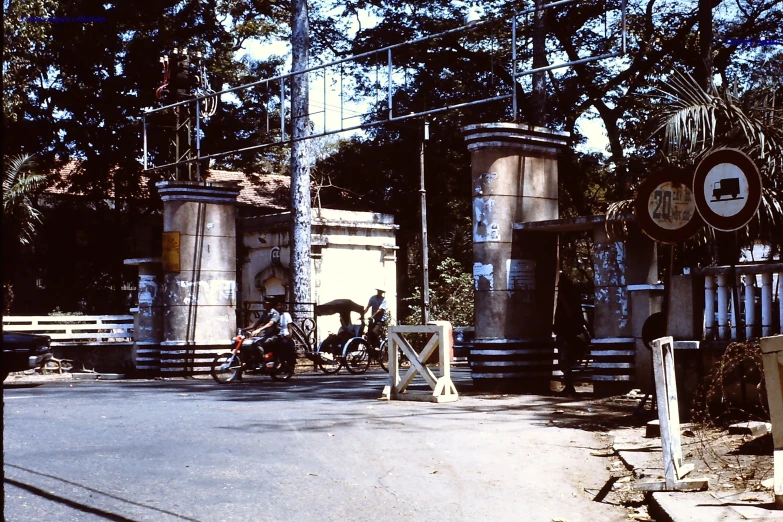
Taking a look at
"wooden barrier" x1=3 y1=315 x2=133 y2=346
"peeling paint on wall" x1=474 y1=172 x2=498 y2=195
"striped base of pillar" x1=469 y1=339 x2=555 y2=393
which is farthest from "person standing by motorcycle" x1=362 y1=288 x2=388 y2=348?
"peeling paint on wall" x1=474 y1=172 x2=498 y2=195

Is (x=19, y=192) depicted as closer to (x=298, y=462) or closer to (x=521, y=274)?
(x=521, y=274)

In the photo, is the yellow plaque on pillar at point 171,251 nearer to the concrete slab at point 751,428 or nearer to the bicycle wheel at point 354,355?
the bicycle wheel at point 354,355

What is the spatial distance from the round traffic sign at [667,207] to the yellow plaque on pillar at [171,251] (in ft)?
46.1

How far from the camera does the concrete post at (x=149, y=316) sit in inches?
896

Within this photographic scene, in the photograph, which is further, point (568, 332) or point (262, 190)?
point (262, 190)

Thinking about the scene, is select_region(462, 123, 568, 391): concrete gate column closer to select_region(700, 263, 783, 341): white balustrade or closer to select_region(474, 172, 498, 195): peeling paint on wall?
select_region(474, 172, 498, 195): peeling paint on wall

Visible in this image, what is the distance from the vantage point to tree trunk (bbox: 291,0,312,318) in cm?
2567

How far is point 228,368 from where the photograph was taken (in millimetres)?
19156

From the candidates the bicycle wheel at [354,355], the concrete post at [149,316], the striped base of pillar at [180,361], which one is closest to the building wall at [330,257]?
the bicycle wheel at [354,355]

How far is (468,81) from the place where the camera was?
32406 mm

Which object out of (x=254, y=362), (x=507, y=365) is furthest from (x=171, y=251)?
(x=507, y=365)

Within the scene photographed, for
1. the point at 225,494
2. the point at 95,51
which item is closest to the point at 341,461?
the point at 225,494

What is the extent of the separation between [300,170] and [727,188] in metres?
18.3

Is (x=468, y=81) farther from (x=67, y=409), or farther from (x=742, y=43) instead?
(x=67, y=409)
